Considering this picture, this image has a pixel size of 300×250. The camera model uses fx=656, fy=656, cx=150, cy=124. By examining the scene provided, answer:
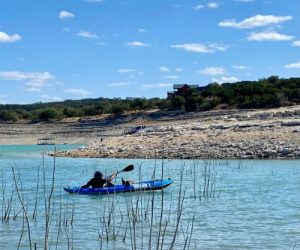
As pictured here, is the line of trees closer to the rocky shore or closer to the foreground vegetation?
the foreground vegetation

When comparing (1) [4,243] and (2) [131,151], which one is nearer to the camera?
(1) [4,243]

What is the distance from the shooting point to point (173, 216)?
1678 centimetres

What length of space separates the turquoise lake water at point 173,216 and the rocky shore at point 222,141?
25.3ft

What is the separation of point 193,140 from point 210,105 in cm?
2722

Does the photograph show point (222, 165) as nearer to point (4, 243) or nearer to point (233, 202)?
point (233, 202)

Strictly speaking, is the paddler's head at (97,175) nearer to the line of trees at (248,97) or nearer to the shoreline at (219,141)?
the shoreline at (219,141)

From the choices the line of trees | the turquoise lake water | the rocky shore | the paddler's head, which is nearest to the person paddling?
the paddler's head

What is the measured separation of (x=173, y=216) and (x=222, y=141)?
2398 centimetres

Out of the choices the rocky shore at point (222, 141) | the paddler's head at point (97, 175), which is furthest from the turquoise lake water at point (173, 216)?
the rocky shore at point (222, 141)

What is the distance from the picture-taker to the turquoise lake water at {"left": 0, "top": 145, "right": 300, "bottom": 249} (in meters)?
13.2

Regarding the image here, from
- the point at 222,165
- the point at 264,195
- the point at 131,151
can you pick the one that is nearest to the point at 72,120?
the point at 131,151

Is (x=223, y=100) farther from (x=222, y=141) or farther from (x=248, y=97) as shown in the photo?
(x=222, y=141)

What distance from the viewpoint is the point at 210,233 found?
1430cm

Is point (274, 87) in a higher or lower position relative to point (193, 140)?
higher
